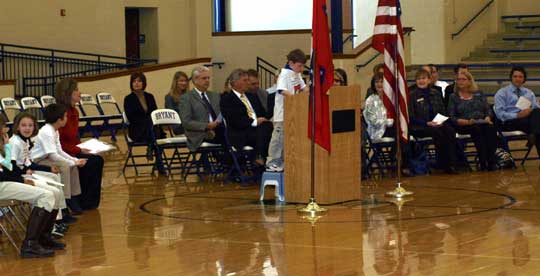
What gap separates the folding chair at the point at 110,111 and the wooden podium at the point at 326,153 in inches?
340

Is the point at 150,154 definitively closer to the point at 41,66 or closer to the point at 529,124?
the point at 529,124

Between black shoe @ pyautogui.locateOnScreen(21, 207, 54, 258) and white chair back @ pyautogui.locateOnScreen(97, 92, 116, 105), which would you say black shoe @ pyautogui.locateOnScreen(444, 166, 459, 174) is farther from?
white chair back @ pyautogui.locateOnScreen(97, 92, 116, 105)

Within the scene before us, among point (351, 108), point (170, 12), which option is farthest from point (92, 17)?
point (351, 108)

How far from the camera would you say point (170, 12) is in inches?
1104

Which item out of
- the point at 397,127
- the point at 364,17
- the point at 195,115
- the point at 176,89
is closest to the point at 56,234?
the point at 397,127

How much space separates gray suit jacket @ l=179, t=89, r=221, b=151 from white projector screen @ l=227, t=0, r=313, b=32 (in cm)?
1705

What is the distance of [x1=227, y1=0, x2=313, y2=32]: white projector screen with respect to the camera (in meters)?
30.4

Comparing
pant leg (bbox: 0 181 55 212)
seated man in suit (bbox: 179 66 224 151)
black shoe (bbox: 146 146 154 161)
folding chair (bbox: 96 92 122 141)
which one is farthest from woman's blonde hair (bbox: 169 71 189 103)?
pant leg (bbox: 0 181 55 212)

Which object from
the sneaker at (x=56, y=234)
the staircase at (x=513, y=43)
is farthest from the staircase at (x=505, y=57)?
the sneaker at (x=56, y=234)

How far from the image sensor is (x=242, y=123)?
12953 millimetres

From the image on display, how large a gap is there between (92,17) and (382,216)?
17429mm

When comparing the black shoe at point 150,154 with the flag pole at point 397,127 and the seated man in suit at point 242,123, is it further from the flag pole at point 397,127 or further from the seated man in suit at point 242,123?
the flag pole at point 397,127

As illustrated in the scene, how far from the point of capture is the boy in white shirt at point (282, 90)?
37.3 ft

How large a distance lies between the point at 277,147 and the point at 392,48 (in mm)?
1609
